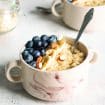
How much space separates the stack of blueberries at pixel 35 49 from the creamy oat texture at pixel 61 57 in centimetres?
1

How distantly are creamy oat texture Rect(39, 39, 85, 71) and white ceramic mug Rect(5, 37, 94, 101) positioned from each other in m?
0.02

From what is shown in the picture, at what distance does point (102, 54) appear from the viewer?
2.46ft

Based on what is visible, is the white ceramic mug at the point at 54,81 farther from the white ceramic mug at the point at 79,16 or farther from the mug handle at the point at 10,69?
the white ceramic mug at the point at 79,16

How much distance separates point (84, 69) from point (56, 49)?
0.21 ft

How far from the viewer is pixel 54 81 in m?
0.59

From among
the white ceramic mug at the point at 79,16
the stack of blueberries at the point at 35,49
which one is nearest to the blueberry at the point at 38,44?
the stack of blueberries at the point at 35,49

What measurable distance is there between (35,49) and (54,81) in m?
0.08

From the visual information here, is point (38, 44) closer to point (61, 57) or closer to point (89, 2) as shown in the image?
point (61, 57)

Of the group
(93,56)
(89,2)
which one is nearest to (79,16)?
(89,2)

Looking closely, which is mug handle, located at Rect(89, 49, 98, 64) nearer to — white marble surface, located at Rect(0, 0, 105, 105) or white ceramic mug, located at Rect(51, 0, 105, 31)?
white marble surface, located at Rect(0, 0, 105, 105)

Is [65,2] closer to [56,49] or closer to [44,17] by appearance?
[44,17]

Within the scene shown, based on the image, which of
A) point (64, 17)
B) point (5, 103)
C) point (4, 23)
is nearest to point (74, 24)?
point (64, 17)

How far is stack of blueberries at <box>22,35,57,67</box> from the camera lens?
617 mm

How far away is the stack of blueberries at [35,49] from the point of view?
0.62 meters
